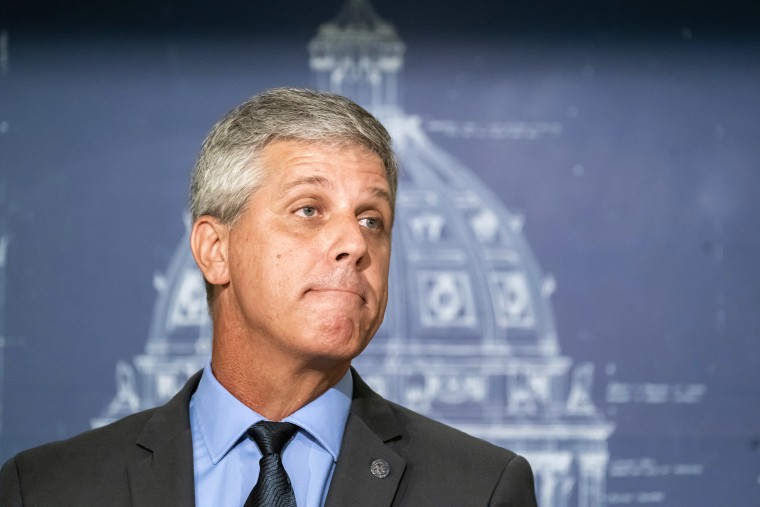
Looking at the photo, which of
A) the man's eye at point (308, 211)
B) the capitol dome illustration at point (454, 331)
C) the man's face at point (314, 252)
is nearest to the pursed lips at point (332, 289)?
the man's face at point (314, 252)

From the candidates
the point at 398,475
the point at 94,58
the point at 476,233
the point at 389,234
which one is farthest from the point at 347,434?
the point at 94,58

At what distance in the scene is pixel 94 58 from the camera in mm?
3697

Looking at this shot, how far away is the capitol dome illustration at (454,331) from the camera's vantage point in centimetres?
350

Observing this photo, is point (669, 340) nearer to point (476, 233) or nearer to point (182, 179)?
point (476, 233)

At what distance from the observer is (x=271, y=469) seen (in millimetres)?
1721

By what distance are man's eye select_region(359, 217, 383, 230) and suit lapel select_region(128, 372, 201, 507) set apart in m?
0.47

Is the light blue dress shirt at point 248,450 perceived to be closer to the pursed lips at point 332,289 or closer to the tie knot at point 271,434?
the tie knot at point 271,434

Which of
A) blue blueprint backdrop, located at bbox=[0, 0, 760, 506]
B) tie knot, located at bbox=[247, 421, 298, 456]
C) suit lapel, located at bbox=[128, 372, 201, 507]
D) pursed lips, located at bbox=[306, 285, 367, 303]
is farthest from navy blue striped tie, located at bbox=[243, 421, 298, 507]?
blue blueprint backdrop, located at bbox=[0, 0, 760, 506]

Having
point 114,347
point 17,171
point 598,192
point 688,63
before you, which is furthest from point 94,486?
point 688,63

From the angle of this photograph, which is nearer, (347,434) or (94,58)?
(347,434)

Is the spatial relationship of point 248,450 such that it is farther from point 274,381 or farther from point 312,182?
point 312,182

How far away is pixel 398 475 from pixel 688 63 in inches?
96.9

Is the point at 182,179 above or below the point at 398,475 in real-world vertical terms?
above

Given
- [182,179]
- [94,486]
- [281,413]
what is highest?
[182,179]
